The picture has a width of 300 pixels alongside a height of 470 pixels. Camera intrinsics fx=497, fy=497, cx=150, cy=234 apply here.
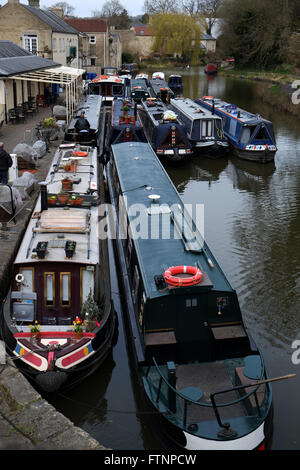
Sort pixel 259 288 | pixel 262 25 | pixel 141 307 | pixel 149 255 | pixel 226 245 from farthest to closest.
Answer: pixel 262 25
pixel 226 245
pixel 259 288
pixel 149 255
pixel 141 307

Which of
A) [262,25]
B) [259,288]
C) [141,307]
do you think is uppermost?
[262,25]

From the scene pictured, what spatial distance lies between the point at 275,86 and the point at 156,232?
1859 inches

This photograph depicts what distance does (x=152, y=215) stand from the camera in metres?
11.6

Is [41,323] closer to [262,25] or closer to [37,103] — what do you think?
[37,103]

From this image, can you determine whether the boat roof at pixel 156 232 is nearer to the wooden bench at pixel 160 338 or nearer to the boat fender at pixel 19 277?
the wooden bench at pixel 160 338

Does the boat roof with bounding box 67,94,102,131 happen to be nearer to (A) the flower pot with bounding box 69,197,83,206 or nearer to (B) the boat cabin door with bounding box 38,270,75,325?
(A) the flower pot with bounding box 69,197,83,206

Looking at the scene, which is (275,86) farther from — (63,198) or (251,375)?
(251,375)

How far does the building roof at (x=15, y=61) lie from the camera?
82.1 feet

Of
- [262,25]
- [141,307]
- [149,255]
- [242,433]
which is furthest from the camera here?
[262,25]

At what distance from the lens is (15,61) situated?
92.5 ft

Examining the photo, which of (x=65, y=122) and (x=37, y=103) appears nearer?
(x=65, y=122)

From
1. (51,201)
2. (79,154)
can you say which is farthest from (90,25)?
(51,201)

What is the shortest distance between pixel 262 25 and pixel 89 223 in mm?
62308

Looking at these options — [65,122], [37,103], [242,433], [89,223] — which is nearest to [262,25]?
[37,103]
